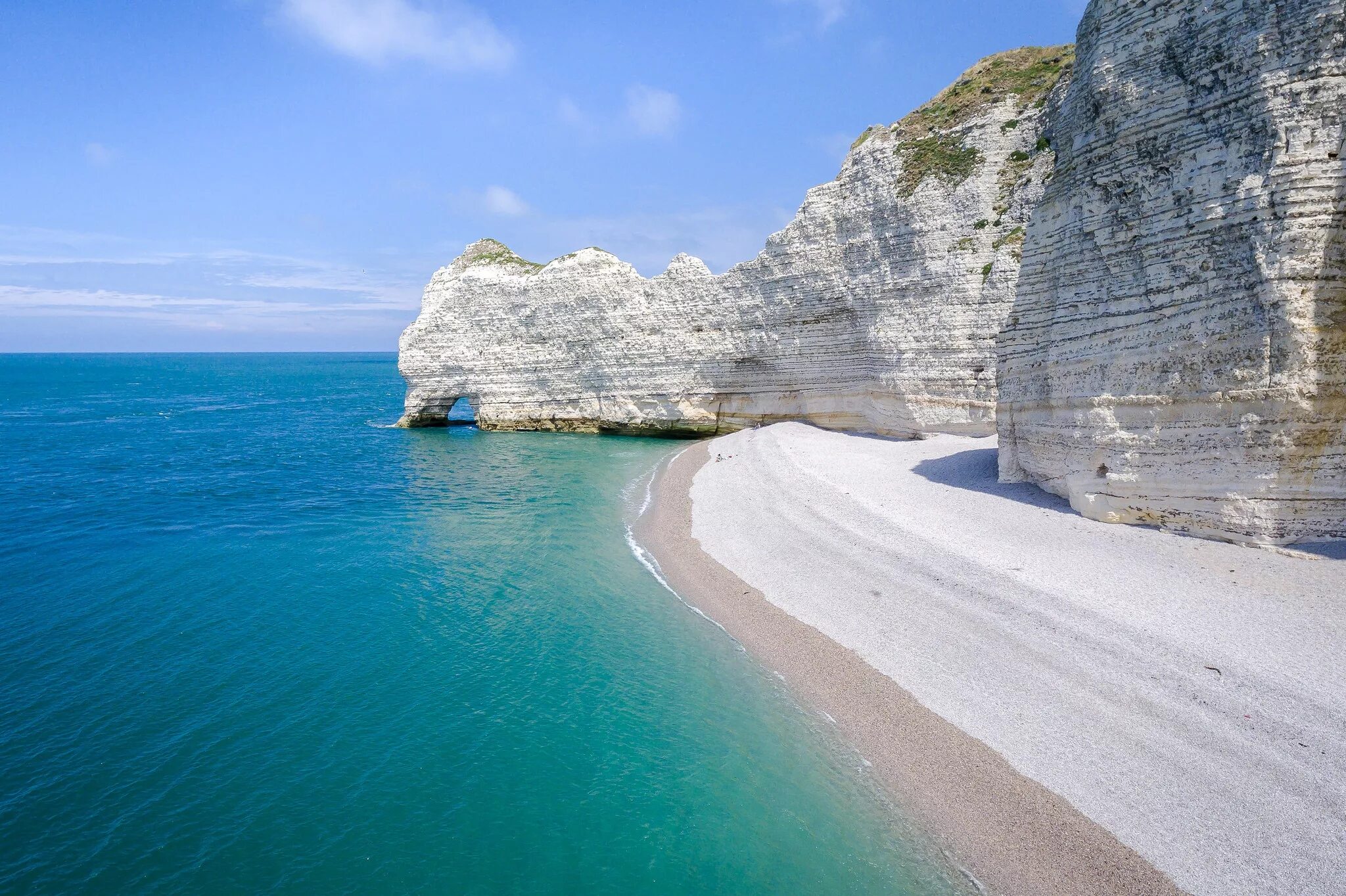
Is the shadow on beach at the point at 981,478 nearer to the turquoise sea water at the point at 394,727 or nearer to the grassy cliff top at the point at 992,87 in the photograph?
the turquoise sea water at the point at 394,727

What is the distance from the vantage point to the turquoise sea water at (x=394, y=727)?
276 inches

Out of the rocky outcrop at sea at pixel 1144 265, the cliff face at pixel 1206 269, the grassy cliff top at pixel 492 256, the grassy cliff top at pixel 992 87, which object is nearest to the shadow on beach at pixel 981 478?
the rocky outcrop at sea at pixel 1144 265

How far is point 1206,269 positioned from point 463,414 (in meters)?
48.5

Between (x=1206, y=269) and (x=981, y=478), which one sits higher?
(x=1206, y=269)

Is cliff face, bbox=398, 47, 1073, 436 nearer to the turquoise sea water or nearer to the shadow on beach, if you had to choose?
the shadow on beach

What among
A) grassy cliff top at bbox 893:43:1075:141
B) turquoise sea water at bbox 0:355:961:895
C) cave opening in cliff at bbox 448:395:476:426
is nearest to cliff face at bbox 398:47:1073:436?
grassy cliff top at bbox 893:43:1075:141

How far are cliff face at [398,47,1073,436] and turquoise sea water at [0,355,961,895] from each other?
532 inches

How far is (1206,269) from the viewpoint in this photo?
10812 millimetres

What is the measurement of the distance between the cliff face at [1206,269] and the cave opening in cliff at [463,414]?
34703 millimetres

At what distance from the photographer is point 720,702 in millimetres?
10023

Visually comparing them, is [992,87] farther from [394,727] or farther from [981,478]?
[394,727]

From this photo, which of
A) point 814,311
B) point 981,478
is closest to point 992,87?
point 814,311

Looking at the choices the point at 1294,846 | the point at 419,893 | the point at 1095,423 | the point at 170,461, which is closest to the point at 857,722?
the point at 1294,846

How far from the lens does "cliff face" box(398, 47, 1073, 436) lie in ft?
74.4
